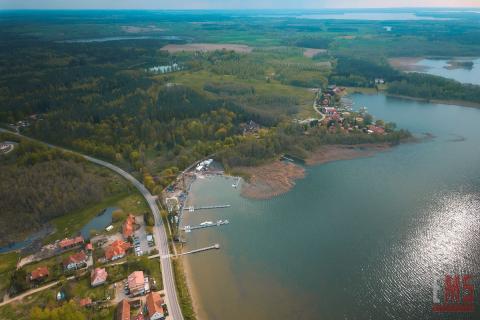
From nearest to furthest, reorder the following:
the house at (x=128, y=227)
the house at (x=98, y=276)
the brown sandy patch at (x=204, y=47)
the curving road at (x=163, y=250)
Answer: the curving road at (x=163, y=250) → the house at (x=98, y=276) → the house at (x=128, y=227) → the brown sandy patch at (x=204, y=47)

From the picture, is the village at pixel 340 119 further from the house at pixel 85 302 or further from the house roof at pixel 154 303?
the house at pixel 85 302

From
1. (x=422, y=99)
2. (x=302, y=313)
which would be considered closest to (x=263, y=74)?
(x=422, y=99)

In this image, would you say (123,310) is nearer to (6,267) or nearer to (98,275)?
(98,275)

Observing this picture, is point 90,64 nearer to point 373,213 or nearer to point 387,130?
point 387,130

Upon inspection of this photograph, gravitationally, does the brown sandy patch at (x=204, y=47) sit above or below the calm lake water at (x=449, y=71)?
above

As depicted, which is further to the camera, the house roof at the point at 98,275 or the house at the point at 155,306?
the house roof at the point at 98,275

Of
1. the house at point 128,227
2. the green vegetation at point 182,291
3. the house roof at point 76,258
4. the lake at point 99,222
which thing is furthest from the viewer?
the lake at point 99,222

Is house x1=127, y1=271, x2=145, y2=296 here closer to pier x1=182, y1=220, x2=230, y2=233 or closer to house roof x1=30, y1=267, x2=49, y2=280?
house roof x1=30, y1=267, x2=49, y2=280

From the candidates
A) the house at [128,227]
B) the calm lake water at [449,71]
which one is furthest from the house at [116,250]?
the calm lake water at [449,71]
